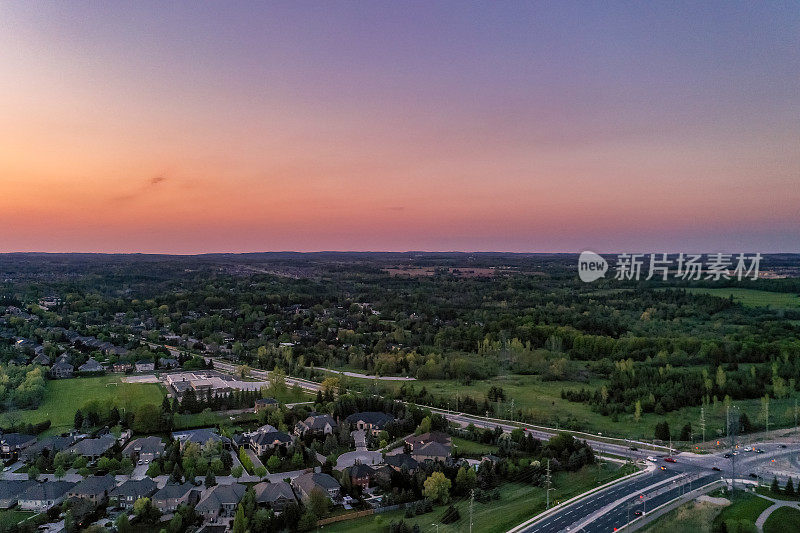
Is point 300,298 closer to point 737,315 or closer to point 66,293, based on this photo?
point 66,293

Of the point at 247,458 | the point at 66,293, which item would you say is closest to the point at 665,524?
the point at 247,458

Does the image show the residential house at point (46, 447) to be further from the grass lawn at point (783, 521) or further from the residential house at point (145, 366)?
the grass lawn at point (783, 521)

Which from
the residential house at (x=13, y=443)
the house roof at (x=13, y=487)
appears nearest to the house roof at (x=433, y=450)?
the house roof at (x=13, y=487)

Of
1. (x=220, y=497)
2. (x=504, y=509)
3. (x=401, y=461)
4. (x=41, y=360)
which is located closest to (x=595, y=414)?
(x=401, y=461)

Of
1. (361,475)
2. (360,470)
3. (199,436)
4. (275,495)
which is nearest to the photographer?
(275,495)

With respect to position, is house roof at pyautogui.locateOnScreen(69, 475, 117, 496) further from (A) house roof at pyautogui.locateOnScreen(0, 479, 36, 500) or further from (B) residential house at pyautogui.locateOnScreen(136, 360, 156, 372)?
(B) residential house at pyautogui.locateOnScreen(136, 360, 156, 372)

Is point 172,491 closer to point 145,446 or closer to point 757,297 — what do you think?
point 145,446
